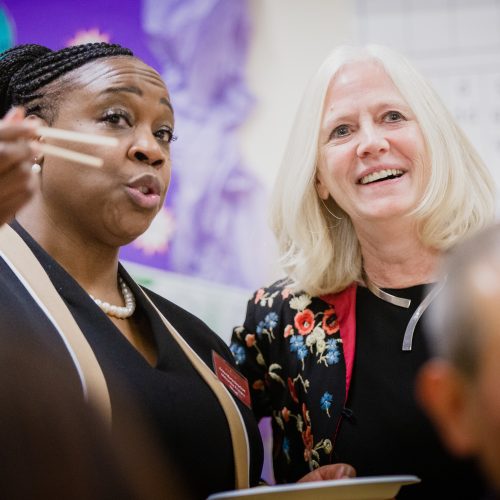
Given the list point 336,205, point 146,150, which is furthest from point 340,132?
point 146,150

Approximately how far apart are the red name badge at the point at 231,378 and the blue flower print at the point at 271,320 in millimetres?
200

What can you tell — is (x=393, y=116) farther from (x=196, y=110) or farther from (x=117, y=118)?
(x=196, y=110)

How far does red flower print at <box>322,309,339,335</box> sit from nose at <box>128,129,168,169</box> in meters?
A: 0.62

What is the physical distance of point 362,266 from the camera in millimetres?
2115

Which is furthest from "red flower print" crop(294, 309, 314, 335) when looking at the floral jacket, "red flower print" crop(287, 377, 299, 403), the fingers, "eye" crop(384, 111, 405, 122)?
"eye" crop(384, 111, 405, 122)

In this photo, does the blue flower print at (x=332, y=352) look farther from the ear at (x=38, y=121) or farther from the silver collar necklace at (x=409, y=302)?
the ear at (x=38, y=121)

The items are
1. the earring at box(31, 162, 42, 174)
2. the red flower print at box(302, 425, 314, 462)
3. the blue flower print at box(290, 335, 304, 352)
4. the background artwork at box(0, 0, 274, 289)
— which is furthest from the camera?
the background artwork at box(0, 0, 274, 289)

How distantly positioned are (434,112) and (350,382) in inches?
28.3

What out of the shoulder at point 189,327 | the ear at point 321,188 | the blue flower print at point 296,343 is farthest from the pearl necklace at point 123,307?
the ear at point 321,188

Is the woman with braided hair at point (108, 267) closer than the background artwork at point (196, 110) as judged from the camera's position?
Yes

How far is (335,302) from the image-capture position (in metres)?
2.04

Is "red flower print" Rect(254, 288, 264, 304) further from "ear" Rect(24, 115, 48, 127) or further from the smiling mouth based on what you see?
"ear" Rect(24, 115, 48, 127)

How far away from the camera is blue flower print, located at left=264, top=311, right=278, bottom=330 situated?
209cm

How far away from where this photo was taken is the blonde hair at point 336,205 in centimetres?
196
